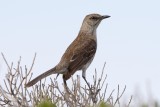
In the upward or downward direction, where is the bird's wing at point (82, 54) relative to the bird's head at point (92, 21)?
downward

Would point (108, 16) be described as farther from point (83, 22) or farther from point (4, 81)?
point (4, 81)

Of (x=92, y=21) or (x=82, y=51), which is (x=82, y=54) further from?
(x=92, y=21)

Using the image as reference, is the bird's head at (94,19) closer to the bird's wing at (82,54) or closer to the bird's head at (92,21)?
the bird's head at (92,21)

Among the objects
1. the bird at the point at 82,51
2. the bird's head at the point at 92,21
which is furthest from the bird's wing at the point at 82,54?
the bird's head at the point at 92,21

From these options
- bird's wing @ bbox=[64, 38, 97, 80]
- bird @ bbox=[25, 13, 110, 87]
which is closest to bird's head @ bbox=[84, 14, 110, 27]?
bird @ bbox=[25, 13, 110, 87]

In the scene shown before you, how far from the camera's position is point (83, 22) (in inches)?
442

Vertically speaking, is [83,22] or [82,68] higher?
[83,22]

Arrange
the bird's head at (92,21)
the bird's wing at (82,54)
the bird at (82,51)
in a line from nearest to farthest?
the bird at (82,51)
the bird's wing at (82,54)
the bird's head at (92,21)

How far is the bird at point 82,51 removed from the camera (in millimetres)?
9305

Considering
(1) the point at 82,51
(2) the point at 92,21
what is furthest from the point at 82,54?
(2) the point at 92,21

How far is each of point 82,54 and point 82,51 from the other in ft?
0.38

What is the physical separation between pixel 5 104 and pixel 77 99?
3.32 ft

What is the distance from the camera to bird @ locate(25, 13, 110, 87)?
9.30 metres

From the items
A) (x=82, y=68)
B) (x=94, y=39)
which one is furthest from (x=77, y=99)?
(x=94, y=39)
